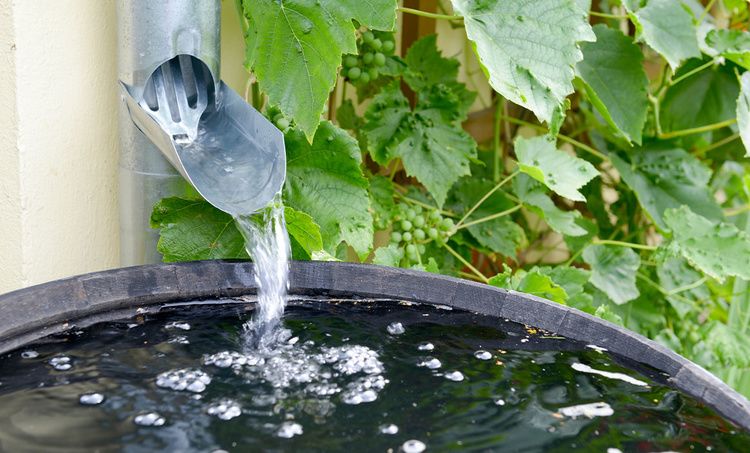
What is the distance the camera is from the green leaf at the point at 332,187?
1.40 metres

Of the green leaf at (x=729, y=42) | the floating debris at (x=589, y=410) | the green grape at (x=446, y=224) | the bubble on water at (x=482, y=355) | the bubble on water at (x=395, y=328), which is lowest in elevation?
the floating debris at (x=589, y=410)

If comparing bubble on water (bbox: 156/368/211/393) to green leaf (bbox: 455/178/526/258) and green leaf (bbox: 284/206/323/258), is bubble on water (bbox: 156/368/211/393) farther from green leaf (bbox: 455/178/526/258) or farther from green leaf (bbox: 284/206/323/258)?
green leaf (bbox: 455/178/526/258)

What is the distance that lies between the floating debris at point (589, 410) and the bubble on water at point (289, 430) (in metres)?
0.28

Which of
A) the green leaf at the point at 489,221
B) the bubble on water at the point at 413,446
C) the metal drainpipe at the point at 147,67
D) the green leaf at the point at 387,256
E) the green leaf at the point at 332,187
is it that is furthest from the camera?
the green leaf at the point at 489,221

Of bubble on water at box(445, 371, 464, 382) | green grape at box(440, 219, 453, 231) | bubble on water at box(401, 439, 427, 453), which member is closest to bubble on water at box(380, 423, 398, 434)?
bubble on water at box(401, 439, 427, 453)

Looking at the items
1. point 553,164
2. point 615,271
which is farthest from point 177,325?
point 615,271

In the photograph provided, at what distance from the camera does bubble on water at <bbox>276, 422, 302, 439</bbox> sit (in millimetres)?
832

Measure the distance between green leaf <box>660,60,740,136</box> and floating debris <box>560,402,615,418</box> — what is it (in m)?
1.37

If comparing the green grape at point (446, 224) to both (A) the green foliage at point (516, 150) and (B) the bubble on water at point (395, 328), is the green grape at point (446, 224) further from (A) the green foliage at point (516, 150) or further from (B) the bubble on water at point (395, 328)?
(B) the bubble on water at point (395, 328)

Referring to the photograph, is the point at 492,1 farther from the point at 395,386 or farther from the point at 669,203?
the point at 669,203

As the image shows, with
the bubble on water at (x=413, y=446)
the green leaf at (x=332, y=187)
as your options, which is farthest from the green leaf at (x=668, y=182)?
the bubble on water at (x=413, y=446)

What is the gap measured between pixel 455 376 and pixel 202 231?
1.67 ft

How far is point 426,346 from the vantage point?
3.48 feet

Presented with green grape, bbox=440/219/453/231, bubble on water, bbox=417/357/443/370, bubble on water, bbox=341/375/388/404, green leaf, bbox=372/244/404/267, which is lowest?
bubble on water, bbox=341/375/388/404
